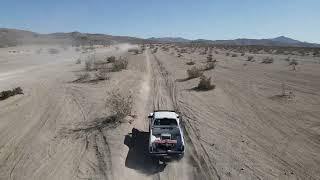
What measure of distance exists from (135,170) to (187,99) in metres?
11.8

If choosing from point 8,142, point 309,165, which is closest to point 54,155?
point 8,142

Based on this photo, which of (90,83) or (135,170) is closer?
(135,170)

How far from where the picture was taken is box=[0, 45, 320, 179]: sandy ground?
12.5 metres

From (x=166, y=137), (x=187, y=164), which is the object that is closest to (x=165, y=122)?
(x=166, y=137)

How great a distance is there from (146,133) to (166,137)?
2636mm

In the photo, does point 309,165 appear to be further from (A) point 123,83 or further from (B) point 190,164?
(A) point 123,83

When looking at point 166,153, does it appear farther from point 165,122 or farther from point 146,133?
point 146,133

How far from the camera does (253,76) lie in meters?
35.8

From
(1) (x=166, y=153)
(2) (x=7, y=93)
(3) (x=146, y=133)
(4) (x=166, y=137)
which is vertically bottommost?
(2) (x=7, y=93)

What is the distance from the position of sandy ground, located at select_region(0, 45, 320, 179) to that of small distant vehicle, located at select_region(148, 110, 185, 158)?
399 mm

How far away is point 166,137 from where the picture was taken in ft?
45.0

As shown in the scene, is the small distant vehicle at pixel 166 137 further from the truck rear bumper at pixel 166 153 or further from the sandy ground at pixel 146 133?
the sandy ground at pixel 146 133

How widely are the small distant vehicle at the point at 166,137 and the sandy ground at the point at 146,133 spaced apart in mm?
399

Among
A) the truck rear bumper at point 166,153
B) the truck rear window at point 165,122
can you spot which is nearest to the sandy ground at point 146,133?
the truck rear bumper at point 166,153
